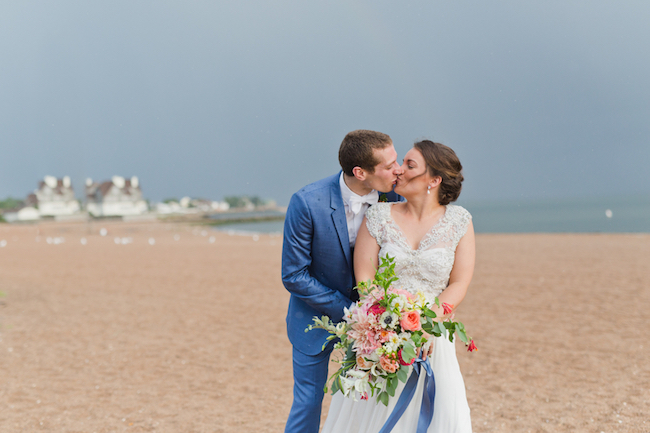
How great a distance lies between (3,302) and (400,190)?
12.0 meters

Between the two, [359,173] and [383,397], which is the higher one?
[359,173]

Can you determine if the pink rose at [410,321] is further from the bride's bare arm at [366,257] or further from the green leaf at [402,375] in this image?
the bride's bare arm at [366,257]

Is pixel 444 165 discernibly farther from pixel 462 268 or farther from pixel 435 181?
pixel 462 268

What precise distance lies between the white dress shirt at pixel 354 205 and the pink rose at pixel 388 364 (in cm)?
89

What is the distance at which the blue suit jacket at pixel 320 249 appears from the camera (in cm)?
294

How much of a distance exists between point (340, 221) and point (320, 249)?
0.73 ft

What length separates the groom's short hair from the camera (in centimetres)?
273

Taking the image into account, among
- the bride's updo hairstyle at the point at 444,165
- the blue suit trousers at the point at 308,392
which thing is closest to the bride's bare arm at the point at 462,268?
the bride's updo hairstyle at the point at 444,165

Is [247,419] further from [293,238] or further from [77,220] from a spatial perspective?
[77,220]

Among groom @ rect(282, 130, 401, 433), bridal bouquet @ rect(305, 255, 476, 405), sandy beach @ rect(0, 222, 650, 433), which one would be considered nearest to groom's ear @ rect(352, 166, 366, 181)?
groom @ rect(282, 130, 401, 433)

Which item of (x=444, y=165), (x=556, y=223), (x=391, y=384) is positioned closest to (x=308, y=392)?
(x=391, y=384)

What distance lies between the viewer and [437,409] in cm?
279

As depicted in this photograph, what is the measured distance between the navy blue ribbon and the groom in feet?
1.82

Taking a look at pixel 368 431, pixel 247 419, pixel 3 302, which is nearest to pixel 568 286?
pixel 247 419
